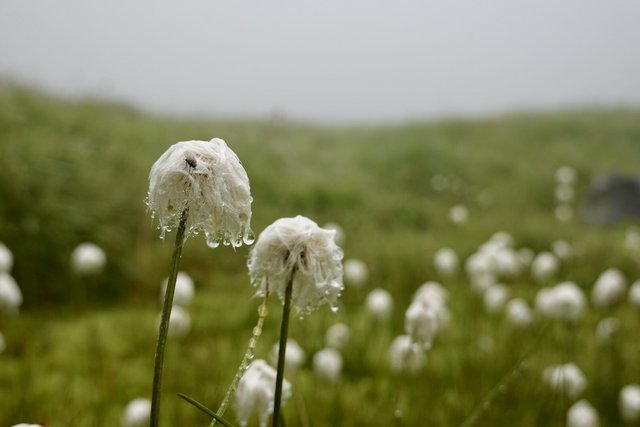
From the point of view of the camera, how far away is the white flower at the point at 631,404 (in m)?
2.23

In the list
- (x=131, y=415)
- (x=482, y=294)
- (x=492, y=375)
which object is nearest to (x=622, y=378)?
(x=492, y=375)

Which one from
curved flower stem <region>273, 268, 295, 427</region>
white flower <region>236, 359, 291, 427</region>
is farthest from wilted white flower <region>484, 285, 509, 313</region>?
curved flower stem <region>273, 268, 295, 427</region>

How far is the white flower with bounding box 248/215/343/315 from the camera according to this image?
0.87 metres

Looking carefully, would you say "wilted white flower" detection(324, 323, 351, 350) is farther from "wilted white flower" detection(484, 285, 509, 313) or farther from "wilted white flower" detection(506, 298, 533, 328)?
"wilted white flower" detection(484, 285, 509, 313)

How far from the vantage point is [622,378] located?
8.80ft

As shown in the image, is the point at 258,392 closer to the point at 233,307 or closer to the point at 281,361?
the point at 281,361

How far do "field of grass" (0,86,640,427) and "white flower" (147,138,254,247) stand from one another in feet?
0.38

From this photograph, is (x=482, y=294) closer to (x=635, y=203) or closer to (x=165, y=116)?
(x=635, y=203)

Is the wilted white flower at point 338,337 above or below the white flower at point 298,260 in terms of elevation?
below

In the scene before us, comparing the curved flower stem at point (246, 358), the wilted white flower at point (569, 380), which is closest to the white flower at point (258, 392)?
the curved flower stem at point (246, 358)

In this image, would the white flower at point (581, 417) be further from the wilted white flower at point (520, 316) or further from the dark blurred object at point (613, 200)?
the dark blurred object at point (613, 200)

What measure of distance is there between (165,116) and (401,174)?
5896mm

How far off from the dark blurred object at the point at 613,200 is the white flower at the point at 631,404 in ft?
26.7

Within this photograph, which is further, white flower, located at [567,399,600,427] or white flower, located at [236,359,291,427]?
white flower, located at [567,399,600,427]
